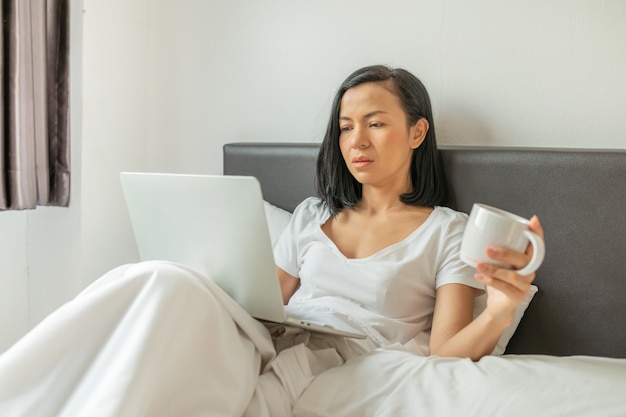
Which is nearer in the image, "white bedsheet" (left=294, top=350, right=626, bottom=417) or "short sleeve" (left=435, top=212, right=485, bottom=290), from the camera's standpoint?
"white bedsheet" (left=294, top=350, right=626, bottom=417)

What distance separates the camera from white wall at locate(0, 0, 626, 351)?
62.9 inches

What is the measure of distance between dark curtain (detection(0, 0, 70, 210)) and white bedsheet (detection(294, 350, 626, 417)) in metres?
1.26

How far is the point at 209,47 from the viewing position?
230cm

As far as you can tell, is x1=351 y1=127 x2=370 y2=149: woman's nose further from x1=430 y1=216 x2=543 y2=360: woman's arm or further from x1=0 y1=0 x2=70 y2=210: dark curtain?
x1=0 y1=0 x2=70 y2=210: dark curtain

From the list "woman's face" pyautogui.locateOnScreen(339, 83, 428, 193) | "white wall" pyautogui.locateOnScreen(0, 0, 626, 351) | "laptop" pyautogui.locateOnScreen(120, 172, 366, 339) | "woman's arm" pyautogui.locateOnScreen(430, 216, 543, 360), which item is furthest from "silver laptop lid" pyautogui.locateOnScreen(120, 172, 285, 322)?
"white wall" pyautogui.locateOnScreen(0, 0, 626, 351)

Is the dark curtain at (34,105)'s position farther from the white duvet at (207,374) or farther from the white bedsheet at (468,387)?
the white bedsheet at (468,387)

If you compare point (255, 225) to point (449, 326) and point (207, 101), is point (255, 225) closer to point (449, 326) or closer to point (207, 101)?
point (449, 326)

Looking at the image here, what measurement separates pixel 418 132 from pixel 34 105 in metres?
1.19

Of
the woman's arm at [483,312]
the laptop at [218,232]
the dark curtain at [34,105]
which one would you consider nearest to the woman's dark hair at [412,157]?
the woman's arm at [483,312]

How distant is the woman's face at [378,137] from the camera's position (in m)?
1.59

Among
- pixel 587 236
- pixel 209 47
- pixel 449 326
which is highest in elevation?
pixel 209 47

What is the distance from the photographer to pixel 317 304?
1543 millimetres

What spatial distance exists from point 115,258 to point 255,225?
1.31 m

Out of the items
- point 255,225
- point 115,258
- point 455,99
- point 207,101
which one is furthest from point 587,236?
point 115,258
